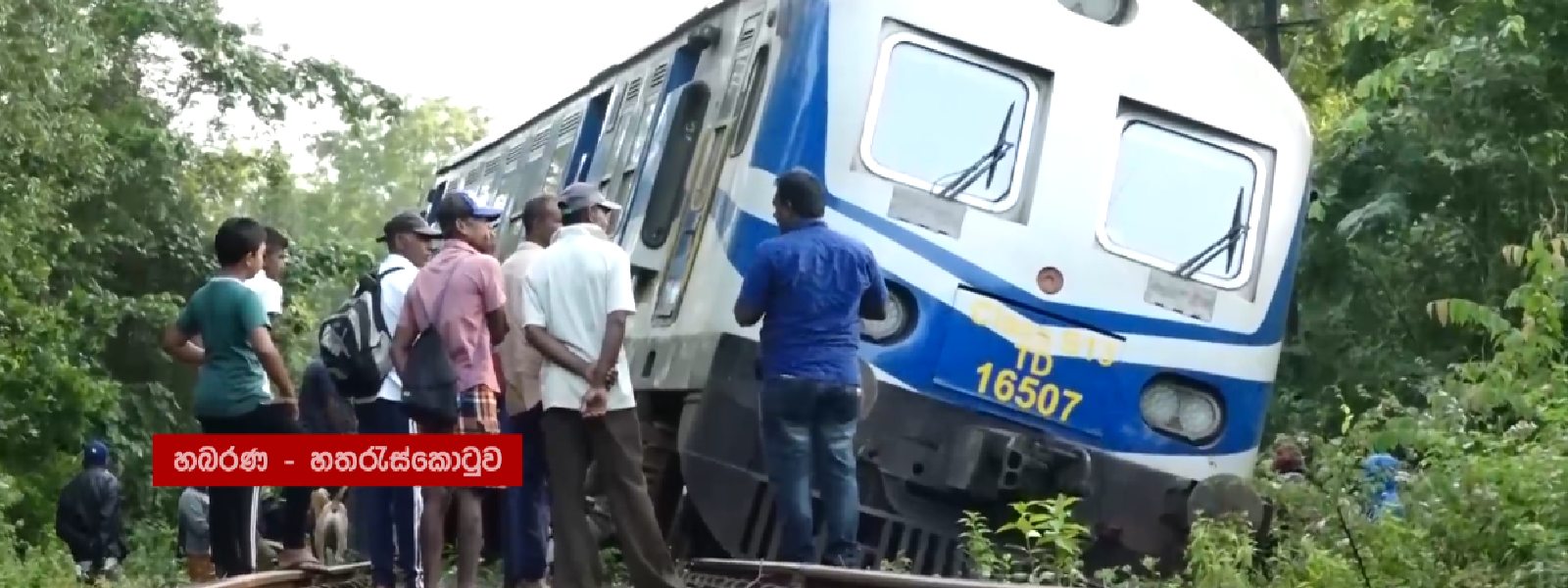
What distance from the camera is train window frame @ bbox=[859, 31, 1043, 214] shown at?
841cm

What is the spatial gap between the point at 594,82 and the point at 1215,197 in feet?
14.5

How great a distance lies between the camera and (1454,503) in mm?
6773

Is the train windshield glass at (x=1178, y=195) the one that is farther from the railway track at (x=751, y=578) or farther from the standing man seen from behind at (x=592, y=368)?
the standing man seen from behind at (x=592, y=368)

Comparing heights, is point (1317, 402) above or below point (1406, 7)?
below

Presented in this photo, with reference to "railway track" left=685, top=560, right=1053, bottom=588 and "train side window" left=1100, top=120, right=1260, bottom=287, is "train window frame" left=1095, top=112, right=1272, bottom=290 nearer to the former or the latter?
"train side window" left=1100, top=120, right=1260, bottom=287

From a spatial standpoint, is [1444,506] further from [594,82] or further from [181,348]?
[594,82]

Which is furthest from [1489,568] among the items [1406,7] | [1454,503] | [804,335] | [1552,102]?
[1406,7]

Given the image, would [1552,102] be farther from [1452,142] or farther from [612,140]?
[612,140]

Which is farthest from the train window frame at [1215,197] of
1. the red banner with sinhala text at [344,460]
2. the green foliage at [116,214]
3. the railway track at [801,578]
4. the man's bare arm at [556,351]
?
the green foliage at [116,214]

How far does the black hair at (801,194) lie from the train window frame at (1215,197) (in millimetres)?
1386

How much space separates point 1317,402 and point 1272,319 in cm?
544

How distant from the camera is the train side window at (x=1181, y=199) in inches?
342

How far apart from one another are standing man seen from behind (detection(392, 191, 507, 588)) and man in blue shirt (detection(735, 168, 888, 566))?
0.86 m

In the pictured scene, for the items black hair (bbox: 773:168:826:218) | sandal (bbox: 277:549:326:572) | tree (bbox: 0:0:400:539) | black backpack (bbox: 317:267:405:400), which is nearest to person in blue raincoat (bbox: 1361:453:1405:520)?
black hair (bbox: 773:168:826:218)
